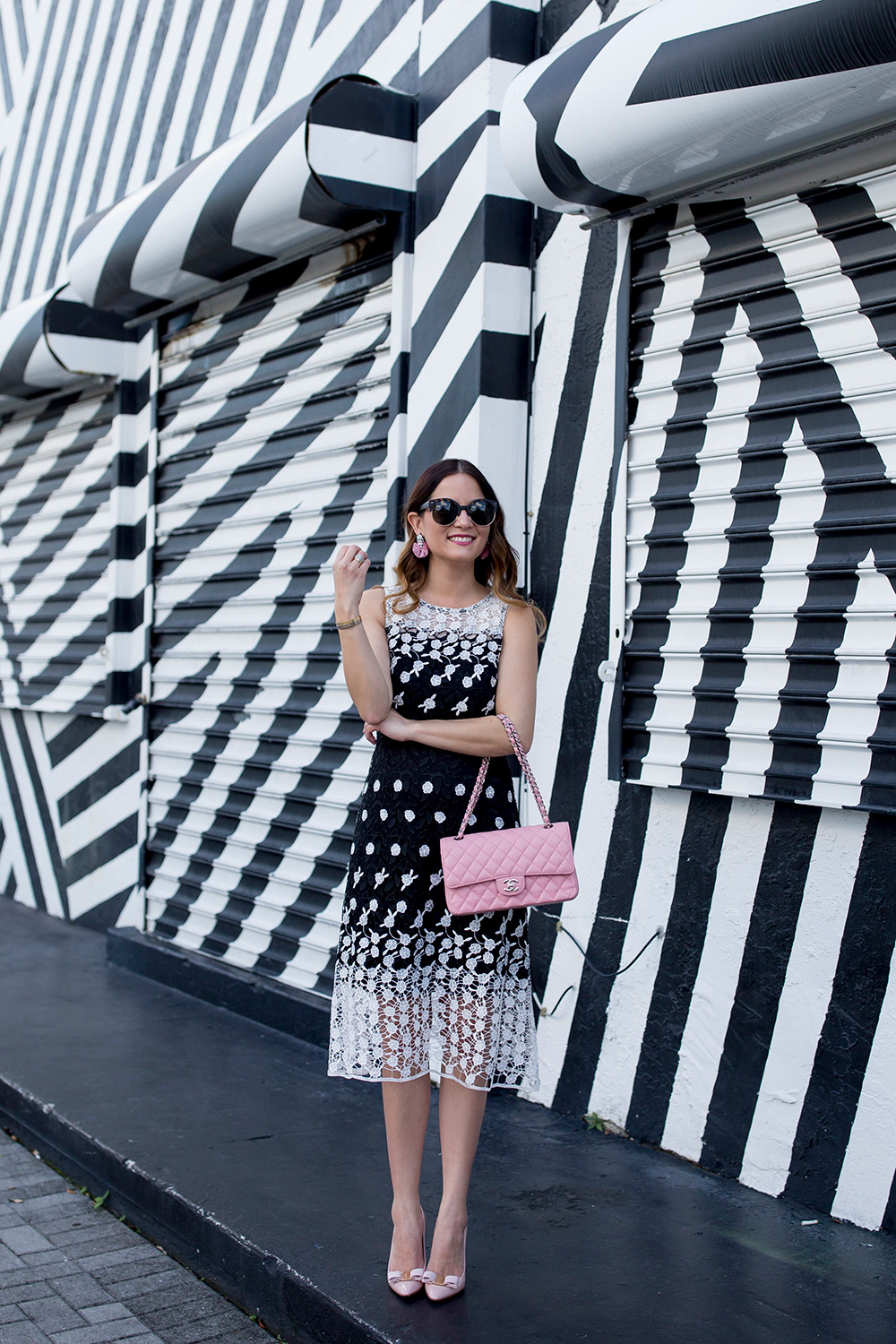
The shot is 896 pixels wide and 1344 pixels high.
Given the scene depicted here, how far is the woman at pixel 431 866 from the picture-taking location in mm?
3143

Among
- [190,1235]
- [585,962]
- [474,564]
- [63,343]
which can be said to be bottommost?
[190,1235]

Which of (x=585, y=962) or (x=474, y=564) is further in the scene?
(x=585, y=962)

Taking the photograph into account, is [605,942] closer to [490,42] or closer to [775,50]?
[775,50]

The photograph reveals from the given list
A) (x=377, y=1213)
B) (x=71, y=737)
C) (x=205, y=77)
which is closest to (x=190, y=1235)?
(x=377, y=1213)

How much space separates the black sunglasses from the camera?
3.18m

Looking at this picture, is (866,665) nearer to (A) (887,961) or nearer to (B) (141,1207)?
(A) (887,961)

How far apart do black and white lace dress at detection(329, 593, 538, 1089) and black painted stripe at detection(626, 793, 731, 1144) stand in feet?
2.98

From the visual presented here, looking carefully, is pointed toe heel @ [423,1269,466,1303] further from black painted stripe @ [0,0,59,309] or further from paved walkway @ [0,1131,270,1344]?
black painted stripe @ [0,0,59,309]

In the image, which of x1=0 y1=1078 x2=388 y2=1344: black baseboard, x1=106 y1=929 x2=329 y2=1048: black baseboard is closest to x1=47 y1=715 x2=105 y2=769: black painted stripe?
x1=106 y1=929 x2=329 y2=1048: black baseboard

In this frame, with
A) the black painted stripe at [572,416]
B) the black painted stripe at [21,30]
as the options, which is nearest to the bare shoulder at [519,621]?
the black painted stripe at [572,416]

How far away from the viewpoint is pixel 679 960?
4.05 metres

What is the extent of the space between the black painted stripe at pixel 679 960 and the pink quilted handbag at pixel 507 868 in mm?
980

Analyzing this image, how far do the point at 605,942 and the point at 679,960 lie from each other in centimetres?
33

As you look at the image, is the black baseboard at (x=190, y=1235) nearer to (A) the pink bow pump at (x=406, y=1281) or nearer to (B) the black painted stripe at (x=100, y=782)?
(A) the pink bow pump at (x=406, y=1281)
